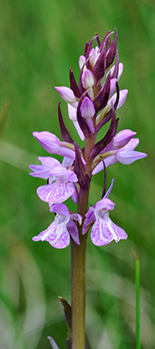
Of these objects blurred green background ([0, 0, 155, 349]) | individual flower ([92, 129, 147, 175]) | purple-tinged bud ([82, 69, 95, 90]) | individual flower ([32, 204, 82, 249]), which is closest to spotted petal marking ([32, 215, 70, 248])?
individual flower ([32, 204, 82, 249])

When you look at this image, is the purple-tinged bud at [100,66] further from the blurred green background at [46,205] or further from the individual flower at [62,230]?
the blurred green background at [46,205]

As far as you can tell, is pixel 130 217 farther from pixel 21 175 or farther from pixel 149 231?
pixel 21 175

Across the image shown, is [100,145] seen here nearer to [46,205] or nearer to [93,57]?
[93,57]

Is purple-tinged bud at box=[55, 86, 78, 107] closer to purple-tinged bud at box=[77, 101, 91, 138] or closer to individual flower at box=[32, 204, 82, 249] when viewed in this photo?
purple-tinged bud at box=[77, 101, 91, 138]

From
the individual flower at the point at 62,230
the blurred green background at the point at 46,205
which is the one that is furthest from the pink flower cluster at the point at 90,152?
the blurred green background at the point at 46,205

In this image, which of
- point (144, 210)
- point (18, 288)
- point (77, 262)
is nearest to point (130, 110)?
point (144, 210)

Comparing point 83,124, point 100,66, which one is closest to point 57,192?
point 83,124

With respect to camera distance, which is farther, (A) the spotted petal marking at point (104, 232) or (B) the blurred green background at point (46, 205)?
(B) the blurred green background at point (46, 205)
